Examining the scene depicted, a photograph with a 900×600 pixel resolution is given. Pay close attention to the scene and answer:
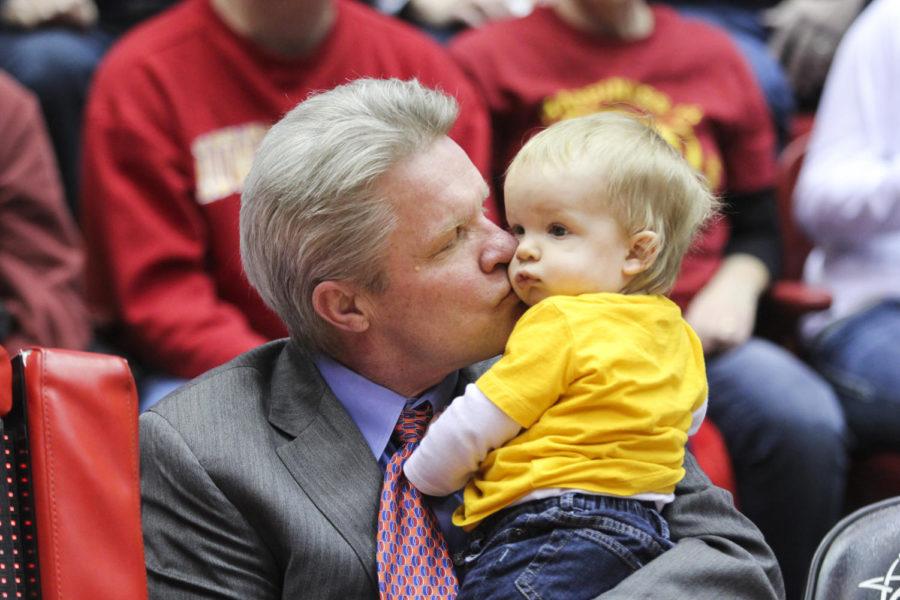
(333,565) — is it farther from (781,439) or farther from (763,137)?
(763,137)

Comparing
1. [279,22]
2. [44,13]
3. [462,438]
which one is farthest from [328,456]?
[44,13]

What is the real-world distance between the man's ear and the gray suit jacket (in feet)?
0.36

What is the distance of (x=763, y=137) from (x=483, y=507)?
64.0 inches

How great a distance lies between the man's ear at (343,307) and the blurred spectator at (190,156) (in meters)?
0.65

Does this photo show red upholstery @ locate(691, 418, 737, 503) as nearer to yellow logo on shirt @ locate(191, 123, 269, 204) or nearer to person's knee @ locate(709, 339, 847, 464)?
person's knee @ locate(709, 339, 847, 464)

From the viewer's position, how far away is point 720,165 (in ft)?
8.79

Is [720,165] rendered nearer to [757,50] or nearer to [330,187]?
[757,50]

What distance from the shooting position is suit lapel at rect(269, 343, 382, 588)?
147 centimetres

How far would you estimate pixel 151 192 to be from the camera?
227cm

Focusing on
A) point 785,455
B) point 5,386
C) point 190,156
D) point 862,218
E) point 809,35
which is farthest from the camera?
point 809,35

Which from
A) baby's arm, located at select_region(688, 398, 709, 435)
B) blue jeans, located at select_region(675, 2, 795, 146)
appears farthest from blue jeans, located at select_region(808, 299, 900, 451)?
baby's arm, located at select_region(688, 398, 709, 435)

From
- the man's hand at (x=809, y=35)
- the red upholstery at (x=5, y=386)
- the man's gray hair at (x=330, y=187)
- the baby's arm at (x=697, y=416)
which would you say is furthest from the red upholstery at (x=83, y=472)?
the man's hand at (x=809, y=35)

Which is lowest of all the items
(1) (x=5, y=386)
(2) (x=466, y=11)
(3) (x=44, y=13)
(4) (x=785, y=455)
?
(4) (x=785, y=455)

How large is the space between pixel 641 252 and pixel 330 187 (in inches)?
14.8
